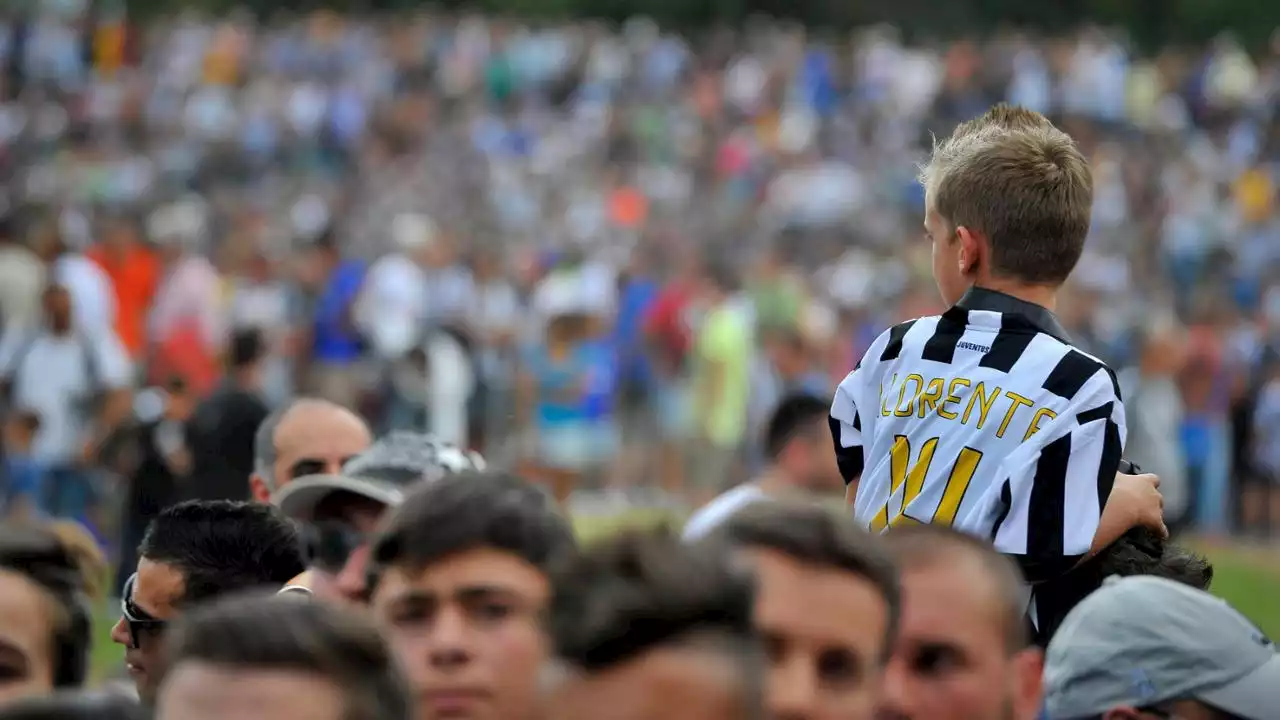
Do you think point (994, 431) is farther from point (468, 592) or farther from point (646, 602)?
point (646, 602)

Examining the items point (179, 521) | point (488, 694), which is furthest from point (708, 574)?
point (179, 521)

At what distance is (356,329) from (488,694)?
16355mm

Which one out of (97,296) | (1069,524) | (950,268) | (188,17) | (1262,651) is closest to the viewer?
(1262,651)

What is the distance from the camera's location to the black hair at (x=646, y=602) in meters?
2.96

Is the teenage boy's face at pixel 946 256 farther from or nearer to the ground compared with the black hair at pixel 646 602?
farther from the ground

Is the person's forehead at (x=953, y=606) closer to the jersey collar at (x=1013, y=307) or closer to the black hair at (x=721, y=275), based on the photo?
the jersey collar at (x=1013, y=307)

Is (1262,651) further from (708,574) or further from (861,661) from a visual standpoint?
(708,574)

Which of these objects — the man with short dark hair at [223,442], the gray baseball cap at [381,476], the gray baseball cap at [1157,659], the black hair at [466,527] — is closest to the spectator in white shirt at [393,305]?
the man with short dark hair at [223,442]

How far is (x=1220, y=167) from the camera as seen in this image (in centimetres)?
2791

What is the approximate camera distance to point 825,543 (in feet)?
12.0

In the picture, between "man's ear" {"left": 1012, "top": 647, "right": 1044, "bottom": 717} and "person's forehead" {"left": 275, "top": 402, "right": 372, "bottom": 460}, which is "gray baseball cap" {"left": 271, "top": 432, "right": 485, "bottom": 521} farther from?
"man's ear" {"left": 1012, "top": 647, "right": 1044, "bottom": 717}

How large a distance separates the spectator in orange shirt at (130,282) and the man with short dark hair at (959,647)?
16327 millimetres

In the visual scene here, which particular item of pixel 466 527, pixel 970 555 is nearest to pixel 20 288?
pixel 466 527

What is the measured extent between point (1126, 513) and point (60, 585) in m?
2.27
